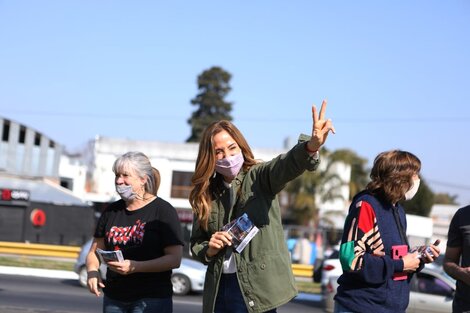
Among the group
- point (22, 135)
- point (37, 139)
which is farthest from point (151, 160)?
point (22, 135)

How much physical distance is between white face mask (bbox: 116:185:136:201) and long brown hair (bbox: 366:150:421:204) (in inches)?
62.1

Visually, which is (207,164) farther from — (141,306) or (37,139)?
(37,139)

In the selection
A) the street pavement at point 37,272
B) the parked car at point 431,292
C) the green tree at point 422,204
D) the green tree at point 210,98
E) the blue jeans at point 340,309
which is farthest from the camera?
the green tree at point 210,98

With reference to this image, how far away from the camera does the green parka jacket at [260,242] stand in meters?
4.22

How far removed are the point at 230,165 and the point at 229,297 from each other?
2.42 ft

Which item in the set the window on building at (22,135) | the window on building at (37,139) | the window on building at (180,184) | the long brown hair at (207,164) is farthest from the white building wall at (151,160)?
the long brown hair at (207,164)

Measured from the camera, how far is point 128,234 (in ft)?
16.4

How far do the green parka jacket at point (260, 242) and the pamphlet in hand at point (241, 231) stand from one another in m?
0.07

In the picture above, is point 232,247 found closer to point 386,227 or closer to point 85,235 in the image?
point 386,227

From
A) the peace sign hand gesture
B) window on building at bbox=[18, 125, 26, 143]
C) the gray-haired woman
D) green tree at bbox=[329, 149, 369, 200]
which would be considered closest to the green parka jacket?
the peace sign hand gesture

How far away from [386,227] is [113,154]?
171 ft

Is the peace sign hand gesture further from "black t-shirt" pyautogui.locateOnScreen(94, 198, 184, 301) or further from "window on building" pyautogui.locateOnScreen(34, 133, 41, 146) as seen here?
"window on building" pyautogui.locateOnScreen(34, 133, 41, 146)

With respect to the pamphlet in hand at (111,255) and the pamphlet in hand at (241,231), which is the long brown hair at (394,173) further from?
the pamphlet in hand at (111,255)

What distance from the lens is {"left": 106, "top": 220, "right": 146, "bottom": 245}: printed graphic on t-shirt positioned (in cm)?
498
